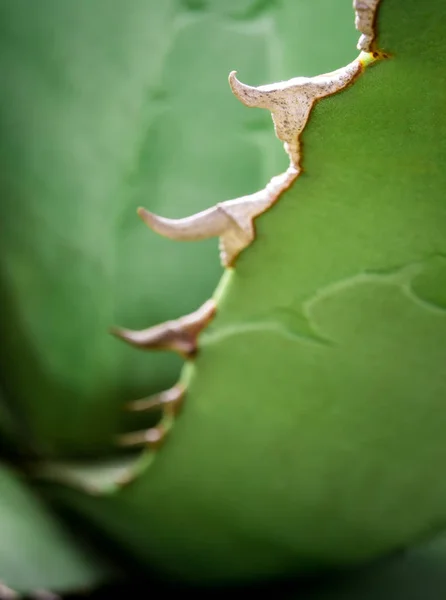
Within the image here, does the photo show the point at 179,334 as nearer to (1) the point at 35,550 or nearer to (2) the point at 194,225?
(2) the point at 194,225

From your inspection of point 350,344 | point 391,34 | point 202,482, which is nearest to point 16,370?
point 202,482

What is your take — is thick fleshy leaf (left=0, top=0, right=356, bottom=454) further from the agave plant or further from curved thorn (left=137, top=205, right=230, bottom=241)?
curved thorn (left=137, top=205, right=230, bottom=241)

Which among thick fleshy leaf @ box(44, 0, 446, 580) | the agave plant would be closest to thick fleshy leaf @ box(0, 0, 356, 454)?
the agave plant

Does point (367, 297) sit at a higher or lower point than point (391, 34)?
lower

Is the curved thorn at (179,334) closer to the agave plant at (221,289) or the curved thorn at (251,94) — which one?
the agave plant at (221,289)

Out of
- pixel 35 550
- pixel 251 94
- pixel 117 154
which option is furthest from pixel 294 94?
pixel 35 550

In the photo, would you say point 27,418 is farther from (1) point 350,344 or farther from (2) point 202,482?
(1) point 350,344
